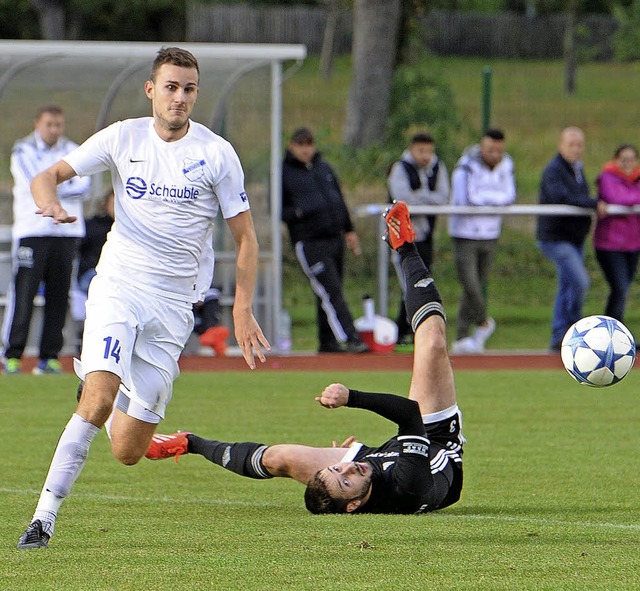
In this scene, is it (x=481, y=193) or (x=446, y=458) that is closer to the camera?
(x=446, y=458)

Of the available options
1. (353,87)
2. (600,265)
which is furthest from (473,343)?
(353,87)

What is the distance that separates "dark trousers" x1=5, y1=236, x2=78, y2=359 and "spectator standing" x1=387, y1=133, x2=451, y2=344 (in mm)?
3782

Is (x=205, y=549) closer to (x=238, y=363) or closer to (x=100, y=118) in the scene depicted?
(x=238, y=363)

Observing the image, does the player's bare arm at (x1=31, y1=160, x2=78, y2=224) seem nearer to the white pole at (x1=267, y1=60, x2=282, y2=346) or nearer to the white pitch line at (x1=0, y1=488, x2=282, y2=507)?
Answer: the white pitch line at (x1=0, y1=488, x2=282, y2=507)

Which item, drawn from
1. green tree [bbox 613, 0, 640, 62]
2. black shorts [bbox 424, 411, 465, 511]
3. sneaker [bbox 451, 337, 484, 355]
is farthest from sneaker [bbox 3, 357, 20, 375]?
green tree [bbox 613, 0, 640, 62]

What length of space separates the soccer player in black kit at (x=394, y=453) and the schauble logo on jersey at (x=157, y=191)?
117cm

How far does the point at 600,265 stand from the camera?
48.2 ft

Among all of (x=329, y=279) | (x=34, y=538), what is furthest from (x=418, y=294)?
(x=329, y=279)

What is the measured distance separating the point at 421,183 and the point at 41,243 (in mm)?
4439

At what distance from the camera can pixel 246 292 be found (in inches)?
251

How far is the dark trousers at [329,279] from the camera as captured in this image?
14289mm

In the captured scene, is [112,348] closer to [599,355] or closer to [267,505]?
[267,505]

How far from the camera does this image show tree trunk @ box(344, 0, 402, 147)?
20391mm

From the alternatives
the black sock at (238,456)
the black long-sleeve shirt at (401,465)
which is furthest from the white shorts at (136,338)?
the black long-sleeve shirt at (401,465)
